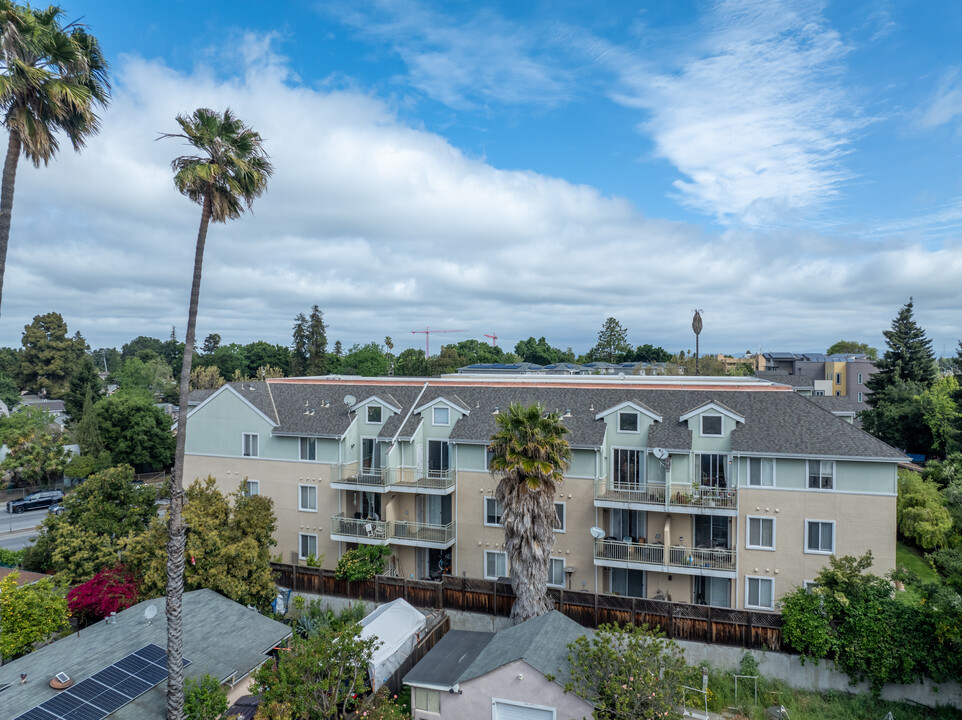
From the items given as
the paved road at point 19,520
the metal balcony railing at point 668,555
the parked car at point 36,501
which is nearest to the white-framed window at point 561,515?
the metal balcony railing at point 668,555

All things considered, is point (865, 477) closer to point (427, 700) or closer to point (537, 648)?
point (537, 648)

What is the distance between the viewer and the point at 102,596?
74.5 feet

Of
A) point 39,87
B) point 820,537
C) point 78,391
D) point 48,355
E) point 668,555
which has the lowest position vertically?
point 668,555

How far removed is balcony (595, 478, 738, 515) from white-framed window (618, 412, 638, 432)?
273cm

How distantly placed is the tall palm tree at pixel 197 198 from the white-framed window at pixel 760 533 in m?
22.8

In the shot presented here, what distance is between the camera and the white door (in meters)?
16.3

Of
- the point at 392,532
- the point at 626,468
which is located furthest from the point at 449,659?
the point at 626,468

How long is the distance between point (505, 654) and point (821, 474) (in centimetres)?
1620

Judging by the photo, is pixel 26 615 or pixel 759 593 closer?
pixel 26 615

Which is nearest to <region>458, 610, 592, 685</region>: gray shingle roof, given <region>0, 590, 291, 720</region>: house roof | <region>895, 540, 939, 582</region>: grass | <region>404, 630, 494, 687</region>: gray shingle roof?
<region>404, 630, 494, 687</region>: gray shingle roof

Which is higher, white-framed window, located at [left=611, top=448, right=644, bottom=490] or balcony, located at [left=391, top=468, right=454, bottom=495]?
white-framed window, located at [left=611, top=448, right=644, bottom=490]

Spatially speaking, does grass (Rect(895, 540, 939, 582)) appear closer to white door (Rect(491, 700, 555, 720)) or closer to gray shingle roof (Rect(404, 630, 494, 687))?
white door (Rect(491, 700, 555, 720))

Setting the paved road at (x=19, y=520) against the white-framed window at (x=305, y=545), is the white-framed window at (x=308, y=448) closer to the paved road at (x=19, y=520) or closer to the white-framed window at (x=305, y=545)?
the white-framed window at (x=305, y=545)

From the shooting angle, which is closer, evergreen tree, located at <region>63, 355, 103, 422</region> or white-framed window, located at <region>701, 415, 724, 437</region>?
white-framed window, located at <region>701, 415, 724, 437</region>
